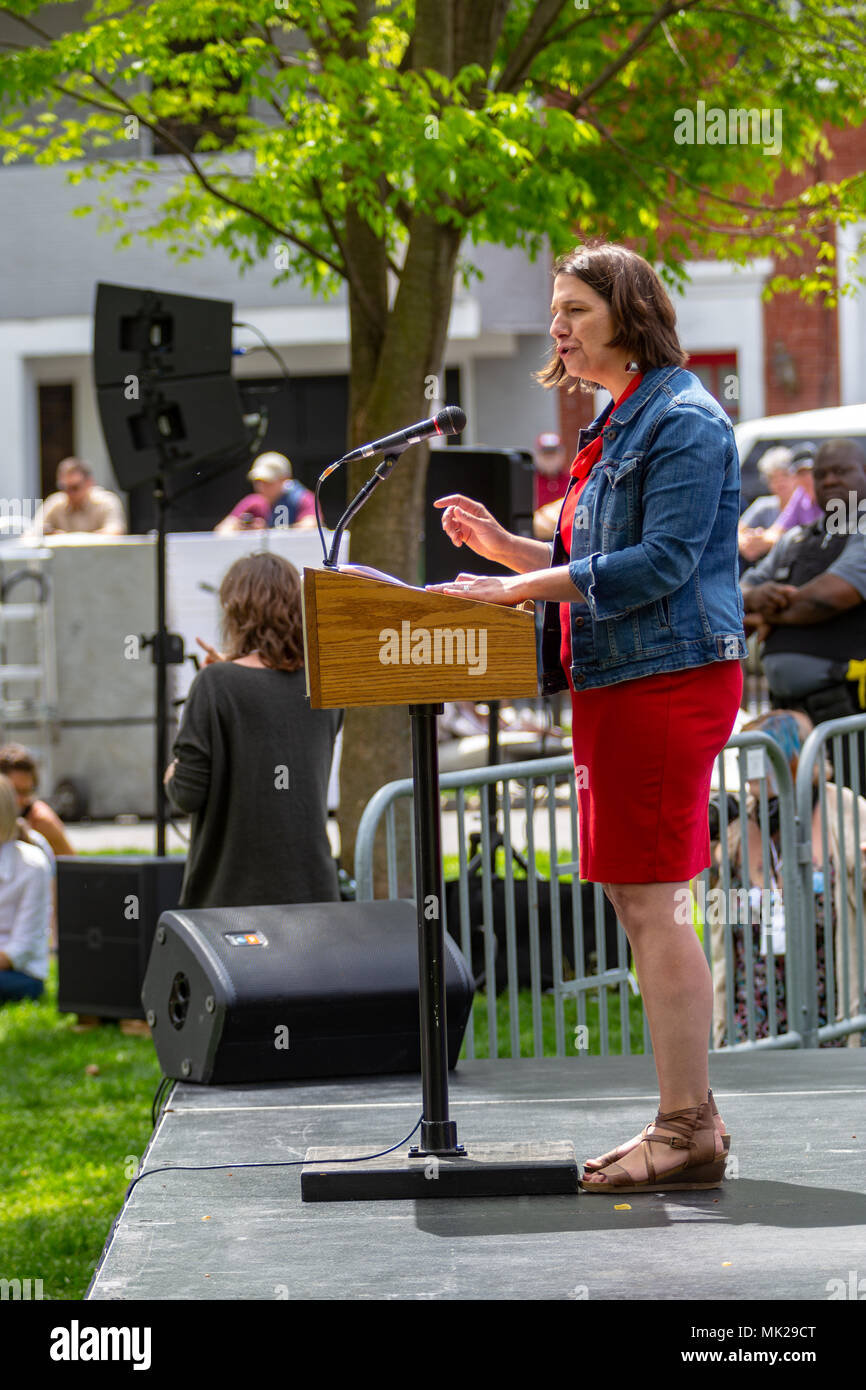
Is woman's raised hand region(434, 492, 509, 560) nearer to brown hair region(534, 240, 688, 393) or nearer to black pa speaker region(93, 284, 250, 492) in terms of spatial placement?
brown hair region(534, 240, 688, 393)

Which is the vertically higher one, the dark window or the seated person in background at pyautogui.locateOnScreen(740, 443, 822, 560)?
the dark window

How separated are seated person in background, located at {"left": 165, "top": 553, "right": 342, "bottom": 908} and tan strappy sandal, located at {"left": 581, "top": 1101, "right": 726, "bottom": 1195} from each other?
2.26 m

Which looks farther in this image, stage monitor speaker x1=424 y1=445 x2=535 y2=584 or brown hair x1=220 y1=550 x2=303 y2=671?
stage monitor speaker x1=424 y1=445 x2=535 y2=584

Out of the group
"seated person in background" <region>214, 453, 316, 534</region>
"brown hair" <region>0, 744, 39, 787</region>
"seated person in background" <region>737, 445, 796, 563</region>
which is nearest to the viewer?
"brown hair" <region>0, 744, 39, 787</region>

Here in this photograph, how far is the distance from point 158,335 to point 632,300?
518 centimetres

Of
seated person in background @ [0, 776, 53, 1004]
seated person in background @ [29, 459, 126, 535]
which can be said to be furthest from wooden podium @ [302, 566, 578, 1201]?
seated person in background @ [29, 459, 126, 535]

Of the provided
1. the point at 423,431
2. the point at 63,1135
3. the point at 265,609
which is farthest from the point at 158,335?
the point at 423,431

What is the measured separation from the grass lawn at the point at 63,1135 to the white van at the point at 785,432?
772 cm

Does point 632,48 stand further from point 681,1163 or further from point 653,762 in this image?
point 681,1163

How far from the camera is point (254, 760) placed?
542 centimetres

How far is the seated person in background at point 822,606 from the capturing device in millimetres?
7504

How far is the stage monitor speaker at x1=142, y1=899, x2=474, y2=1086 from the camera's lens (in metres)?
4.22

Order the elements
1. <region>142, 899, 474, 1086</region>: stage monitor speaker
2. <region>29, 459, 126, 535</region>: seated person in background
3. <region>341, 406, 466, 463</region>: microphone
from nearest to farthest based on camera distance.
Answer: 1. <region>341, 406, 466, 463</region>: microphone
2. <region>142, 899, 474, 1086</region>: stage monitor speaker
3. <region>29, 459, 126, 535</region>: seated person in background
